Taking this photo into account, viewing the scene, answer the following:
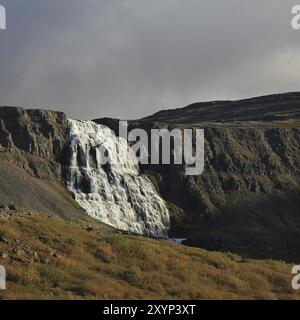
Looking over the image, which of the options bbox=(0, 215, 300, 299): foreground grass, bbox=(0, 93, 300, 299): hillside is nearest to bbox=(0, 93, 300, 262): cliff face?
bbox=(0, 93, 300, 299): hillside

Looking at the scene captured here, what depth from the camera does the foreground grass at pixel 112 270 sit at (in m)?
36.6

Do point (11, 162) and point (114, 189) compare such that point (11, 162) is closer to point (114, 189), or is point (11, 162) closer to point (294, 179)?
point (114, 189)

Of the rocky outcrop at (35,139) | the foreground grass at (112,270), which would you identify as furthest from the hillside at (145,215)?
the rocky outcrop at (35,139)

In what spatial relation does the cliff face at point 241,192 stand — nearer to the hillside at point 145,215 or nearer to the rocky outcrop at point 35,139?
the hillside at point 145,215

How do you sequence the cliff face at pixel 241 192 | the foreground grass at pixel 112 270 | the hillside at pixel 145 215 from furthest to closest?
the cliff face at pixel 241 192 → the hillside at pixel 145 215 → the foreground grass at pixel 112 270

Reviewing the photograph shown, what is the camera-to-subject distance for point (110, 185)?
115m

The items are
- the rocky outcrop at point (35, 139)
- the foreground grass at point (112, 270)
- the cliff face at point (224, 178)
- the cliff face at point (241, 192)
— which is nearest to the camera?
the foreground grass at point (112, 270)

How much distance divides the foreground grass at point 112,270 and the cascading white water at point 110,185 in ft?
189

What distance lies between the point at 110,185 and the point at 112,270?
72734 mm

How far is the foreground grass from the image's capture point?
3659 cm

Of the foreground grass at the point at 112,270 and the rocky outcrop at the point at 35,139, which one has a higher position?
the rocky outcrop at the point at 35,139

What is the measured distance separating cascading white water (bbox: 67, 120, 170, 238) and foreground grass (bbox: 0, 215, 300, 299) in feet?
189

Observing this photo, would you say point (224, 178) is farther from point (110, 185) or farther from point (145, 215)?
point (110, 185)
